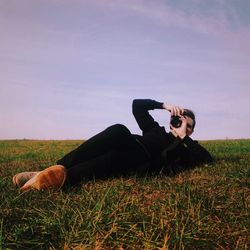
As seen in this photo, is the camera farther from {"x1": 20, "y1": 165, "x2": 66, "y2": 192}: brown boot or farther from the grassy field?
{"x1": 20, "y1": 165, "x2": 66, "y2": 192}: brown boot

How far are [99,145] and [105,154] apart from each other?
0.17 metres

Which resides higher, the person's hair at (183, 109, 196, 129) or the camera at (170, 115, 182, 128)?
the person's hair at (183, 109, 196, 129)

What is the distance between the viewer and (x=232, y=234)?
123 inches

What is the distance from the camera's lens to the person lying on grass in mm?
5453

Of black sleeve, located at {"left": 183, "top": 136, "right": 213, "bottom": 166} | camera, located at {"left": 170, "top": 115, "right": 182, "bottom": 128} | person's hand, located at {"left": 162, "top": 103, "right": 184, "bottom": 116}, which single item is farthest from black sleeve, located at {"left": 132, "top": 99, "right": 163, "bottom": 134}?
black sleeve, located at {"left": 183, "top": 136, "right": 213, "bottom": 166}

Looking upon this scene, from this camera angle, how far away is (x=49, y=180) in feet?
16.5

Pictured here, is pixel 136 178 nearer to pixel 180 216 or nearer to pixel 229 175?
pixel 229 175

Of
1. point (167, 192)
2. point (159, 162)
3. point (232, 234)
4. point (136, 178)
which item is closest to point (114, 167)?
point (136, 178)

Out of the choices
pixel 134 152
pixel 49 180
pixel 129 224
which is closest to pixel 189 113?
pixel 134 152

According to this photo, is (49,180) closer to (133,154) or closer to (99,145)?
(99,145)

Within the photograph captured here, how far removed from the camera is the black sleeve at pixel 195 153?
22.9 feet

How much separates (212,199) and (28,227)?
202 centimetres

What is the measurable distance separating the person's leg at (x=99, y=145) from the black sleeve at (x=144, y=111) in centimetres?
105

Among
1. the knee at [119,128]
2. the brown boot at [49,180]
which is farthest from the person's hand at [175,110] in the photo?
the brown boot at [49,180]
